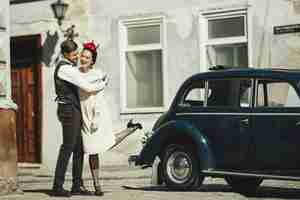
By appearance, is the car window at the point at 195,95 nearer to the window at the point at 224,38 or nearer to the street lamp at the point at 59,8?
the window at the point at 224,38

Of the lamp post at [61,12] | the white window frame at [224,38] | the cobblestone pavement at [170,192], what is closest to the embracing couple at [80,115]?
the cobblestone pavement at [170,192]

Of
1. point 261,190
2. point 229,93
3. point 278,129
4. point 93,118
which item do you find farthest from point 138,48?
point 278,129

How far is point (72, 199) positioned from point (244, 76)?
8.96ft

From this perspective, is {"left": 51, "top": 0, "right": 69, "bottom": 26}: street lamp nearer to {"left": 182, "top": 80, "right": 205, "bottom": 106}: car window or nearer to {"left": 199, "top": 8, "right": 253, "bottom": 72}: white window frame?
{"left": 199, "top": 8, "right": 253, "bottom": 72}: white window frame

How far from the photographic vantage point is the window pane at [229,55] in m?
15.5

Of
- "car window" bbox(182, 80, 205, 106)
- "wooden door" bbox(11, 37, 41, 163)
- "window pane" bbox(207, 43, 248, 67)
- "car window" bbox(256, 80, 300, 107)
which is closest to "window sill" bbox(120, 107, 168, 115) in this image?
"window pane" bbox(207, 43, 248, 67)

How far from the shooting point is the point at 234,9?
605 inches

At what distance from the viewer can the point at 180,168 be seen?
412 inches

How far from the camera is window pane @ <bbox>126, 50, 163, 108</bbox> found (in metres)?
16.7

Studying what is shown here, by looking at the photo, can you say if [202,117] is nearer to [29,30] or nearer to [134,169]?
[134,169]

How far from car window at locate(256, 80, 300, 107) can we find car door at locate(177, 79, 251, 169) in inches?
6.9

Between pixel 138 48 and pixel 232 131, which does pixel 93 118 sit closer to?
pixel 232 131

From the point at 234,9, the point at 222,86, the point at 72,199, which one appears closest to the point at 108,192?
the point at 72,199

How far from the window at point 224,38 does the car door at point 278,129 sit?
5784 millimetres
